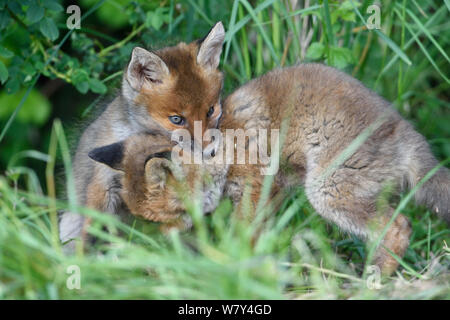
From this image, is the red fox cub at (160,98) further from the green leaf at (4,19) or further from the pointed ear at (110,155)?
the green leaf at (4,19)

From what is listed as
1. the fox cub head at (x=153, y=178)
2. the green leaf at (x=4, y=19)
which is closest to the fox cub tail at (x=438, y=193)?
the fox cub head at (x=153, y=178)

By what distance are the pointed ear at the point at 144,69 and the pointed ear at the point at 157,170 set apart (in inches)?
26.1

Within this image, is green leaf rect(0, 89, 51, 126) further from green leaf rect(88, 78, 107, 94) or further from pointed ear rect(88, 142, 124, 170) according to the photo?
pointed ear rect(88, 142, 124, 170)

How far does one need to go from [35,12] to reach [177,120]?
1.38m

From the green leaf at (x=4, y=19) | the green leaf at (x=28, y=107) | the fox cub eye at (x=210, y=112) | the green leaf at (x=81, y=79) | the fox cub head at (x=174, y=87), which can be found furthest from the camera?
the green leaf at (x=28, y=107)

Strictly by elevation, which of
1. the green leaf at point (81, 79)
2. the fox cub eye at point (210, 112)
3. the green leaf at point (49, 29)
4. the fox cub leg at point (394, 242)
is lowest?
the fox cub leg at point (394, 242)

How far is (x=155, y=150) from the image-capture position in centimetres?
372

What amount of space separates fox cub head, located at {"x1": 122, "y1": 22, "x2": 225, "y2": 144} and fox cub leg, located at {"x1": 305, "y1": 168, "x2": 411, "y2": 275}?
3.17 feet

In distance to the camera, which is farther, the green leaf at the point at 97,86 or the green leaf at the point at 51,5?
the green leaf at the point at 97,86

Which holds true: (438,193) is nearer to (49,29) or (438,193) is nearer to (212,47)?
(212,47)

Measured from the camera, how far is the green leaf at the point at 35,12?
3.98 meters

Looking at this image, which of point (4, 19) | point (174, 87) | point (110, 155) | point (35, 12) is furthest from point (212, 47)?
point (4, 19)
